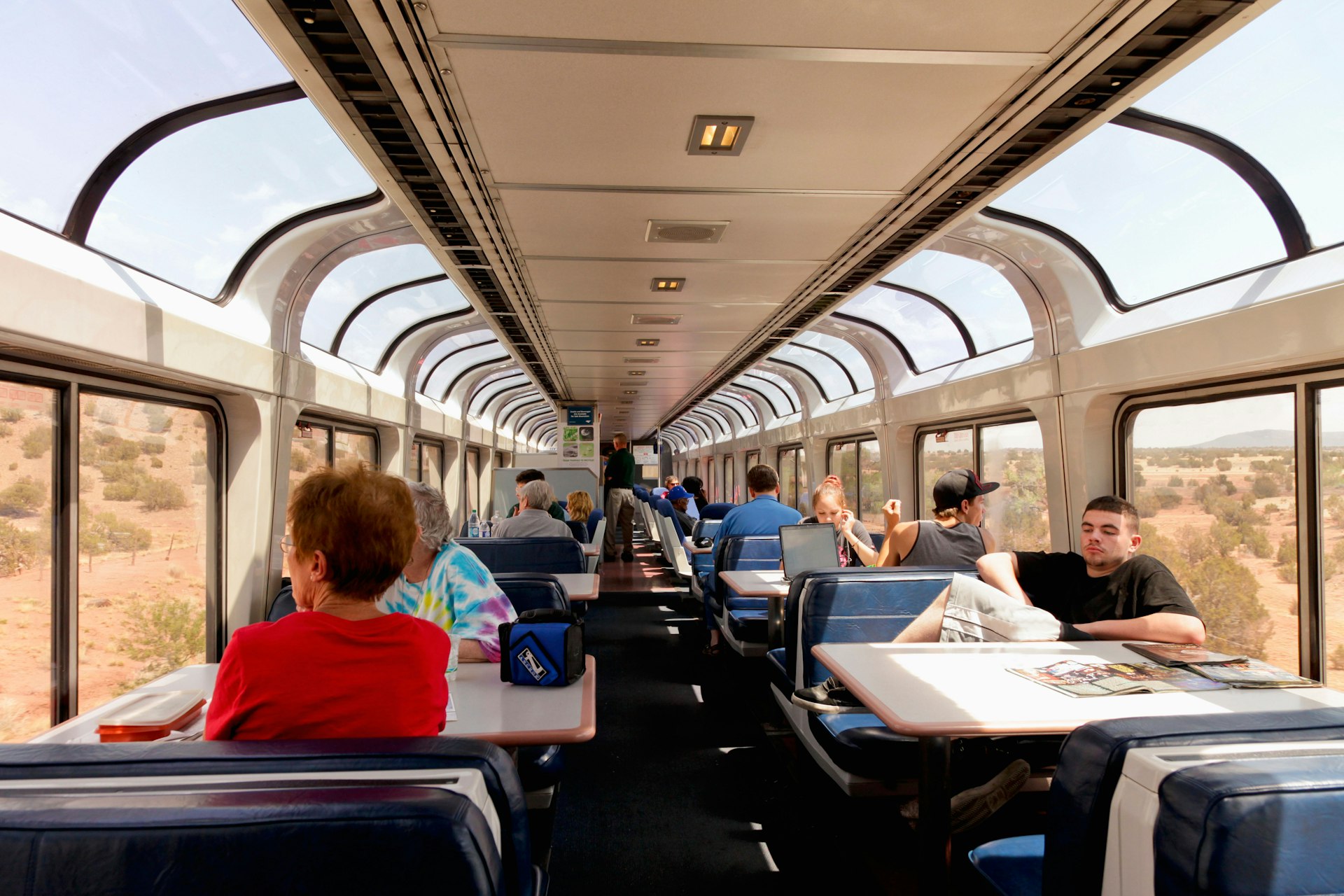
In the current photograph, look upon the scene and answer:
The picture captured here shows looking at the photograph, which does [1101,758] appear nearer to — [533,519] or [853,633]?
[853,633]

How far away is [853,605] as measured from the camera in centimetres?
320

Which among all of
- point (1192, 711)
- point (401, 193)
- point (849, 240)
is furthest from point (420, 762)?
point (849, 240)

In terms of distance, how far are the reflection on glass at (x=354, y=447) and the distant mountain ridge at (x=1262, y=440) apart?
519cm

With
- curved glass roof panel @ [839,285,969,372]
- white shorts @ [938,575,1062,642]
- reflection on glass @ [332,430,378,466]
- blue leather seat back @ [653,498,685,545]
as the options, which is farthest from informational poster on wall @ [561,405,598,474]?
white shorts @ [938,575,1062,642]

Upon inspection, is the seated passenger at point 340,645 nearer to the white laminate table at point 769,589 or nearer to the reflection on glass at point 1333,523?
the white laminate table at point 769,589

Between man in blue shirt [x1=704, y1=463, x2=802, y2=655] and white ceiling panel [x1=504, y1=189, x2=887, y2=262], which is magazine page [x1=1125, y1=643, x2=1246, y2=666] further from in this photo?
man in blue shirt [x1=704, y1=463, x2=802, y2=655]

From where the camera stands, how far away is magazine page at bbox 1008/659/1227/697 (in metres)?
2.14

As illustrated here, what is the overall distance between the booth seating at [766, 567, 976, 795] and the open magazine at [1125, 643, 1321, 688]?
2.77 feet

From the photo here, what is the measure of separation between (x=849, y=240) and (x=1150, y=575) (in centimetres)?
194

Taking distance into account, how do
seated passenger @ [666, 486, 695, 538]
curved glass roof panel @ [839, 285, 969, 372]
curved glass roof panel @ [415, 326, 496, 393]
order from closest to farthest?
curved glass roof panel @ [839, 285, 969, 372] < curved glass roof panel @ [415, 326, 496, 393] < seated passenger @ [666, 486, 695, 538]

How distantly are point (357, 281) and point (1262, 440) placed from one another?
5365 mm

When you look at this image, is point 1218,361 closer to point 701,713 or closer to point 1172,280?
point 1172,280

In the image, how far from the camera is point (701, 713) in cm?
462

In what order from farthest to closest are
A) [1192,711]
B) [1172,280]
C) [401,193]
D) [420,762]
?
[1172,280] → [401,193] → [1192,711] → [420,762]
